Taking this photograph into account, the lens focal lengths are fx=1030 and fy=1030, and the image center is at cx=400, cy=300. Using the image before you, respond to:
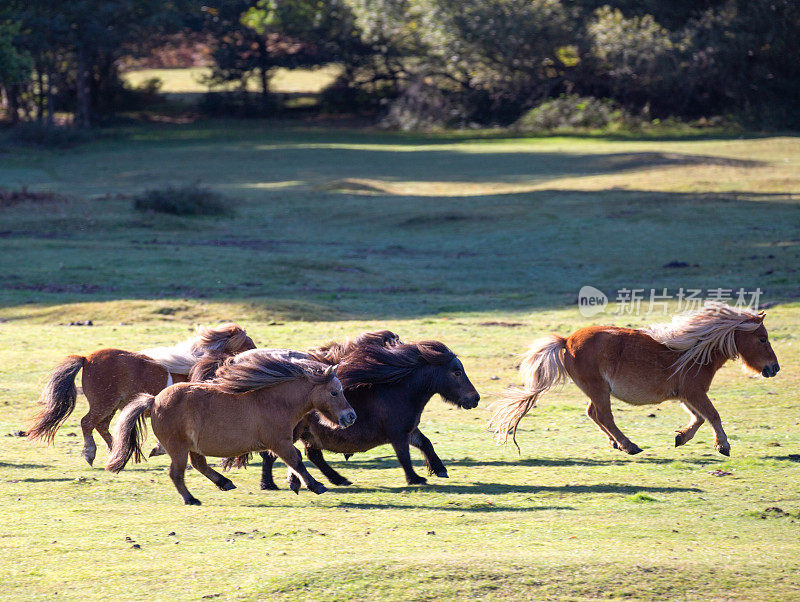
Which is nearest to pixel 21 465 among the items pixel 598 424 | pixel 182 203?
pixel 598 424

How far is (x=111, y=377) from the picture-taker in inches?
351

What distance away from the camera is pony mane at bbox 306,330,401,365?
834cm

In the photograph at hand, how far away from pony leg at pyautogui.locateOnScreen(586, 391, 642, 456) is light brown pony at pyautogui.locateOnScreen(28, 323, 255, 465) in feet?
10.7

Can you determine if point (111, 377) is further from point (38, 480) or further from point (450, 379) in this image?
point (450, 379)

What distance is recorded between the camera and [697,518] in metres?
6.84

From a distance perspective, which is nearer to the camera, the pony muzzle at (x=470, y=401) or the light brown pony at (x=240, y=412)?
the light brown pony at (x=240, y=412)

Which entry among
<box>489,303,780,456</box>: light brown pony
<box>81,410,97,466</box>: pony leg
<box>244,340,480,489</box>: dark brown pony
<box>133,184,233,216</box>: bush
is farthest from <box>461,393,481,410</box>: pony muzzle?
<box>133,184,233,216</box>: bush

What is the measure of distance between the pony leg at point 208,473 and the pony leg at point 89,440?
1.42 m

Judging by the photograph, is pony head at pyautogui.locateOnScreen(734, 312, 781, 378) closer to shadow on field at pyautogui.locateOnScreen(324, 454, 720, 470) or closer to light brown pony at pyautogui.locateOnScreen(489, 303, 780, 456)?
light brown pony at pyautogui.locateOnScreen(489, 303, 780, 456)

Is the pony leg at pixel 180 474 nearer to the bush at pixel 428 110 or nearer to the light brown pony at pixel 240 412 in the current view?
the light brown pony at pixel 240 412

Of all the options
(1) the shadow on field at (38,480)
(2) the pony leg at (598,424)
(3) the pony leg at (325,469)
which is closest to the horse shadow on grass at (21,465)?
(1) the shadow on field at (38,480)

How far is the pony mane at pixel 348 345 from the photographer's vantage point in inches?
328

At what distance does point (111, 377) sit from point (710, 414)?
16.9 ft

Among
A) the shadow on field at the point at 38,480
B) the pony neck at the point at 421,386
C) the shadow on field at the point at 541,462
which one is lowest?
the shadow on field at the point at 541,462
